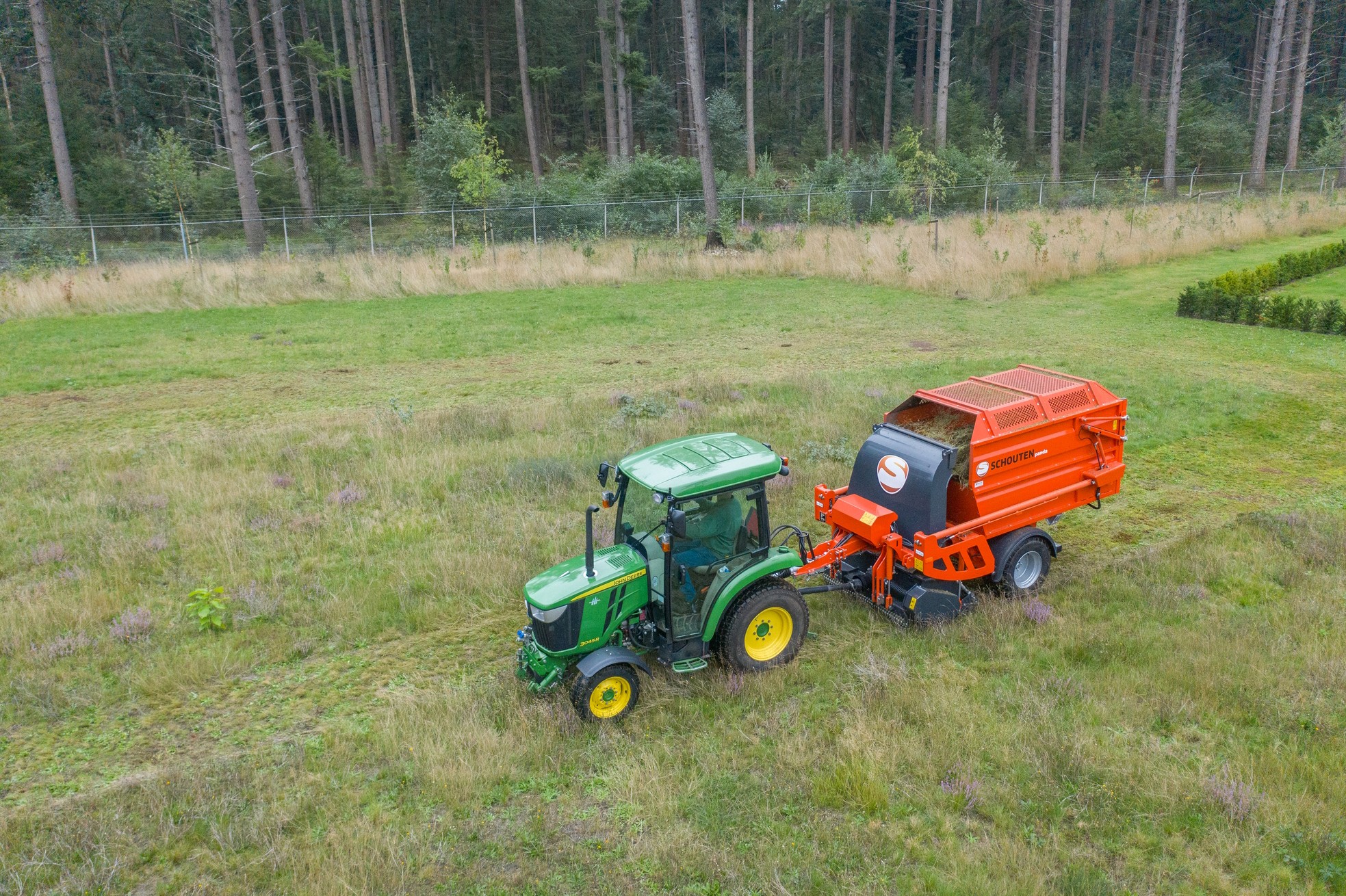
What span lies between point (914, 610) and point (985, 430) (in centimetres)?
181

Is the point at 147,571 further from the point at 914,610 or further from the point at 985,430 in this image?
the point at 985,430

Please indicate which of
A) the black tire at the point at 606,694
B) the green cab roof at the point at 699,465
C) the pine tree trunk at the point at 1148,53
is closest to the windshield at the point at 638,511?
the green cab roof at the point at 699,465

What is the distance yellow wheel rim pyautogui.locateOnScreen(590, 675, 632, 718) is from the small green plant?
405 cm

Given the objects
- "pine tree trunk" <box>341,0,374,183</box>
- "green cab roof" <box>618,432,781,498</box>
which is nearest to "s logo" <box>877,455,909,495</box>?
"green cab roof" <box>618,432,781,498</box>

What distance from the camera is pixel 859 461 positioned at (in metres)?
8.60

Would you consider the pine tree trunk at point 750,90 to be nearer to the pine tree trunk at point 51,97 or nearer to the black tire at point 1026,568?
the pine tree trunk at point 51,97

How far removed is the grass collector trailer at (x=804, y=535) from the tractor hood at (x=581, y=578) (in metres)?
0.01

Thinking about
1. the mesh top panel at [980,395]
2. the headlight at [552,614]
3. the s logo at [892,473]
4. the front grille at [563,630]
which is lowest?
the front grille at [563,630]

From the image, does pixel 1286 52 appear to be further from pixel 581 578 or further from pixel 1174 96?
pixel 581 578

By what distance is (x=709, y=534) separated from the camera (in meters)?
6.94

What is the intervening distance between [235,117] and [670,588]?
30231mm

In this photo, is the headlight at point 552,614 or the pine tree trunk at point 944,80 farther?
the pine tree trunk at point 944,80

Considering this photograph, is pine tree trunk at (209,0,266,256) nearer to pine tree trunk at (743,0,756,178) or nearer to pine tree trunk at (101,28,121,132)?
pine tree trunk at (743,0,756,178)

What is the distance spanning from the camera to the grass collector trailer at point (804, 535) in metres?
6.57
